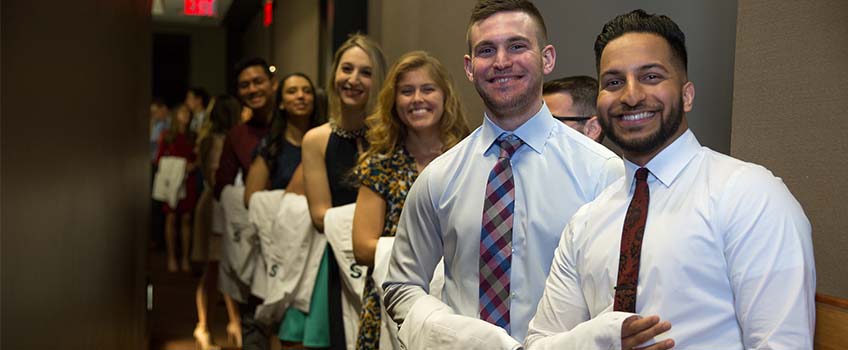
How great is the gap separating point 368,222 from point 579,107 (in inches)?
30.7

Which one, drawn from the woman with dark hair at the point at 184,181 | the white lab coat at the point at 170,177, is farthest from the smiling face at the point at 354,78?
the woman with dark hair at the point at 184,181

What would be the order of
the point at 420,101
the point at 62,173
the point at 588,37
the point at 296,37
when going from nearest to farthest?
the point at 62,173 < the point at 420,101 < the point at 588,37 < the point at 296,37

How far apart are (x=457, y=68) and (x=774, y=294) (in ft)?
8.54

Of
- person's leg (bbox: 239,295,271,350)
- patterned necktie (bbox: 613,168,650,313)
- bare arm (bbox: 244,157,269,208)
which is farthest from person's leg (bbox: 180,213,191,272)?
patterned necktie (bbox: 613,168,650,313)

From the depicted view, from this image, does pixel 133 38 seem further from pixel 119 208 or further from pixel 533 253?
pixel 533 253

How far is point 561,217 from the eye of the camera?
2.03m

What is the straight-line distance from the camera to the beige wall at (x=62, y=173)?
1.45 metres

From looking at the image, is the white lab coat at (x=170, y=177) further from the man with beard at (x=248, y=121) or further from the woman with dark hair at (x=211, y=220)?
the man with beard at (x=248, y=121)

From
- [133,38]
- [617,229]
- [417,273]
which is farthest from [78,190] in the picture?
[133,38]

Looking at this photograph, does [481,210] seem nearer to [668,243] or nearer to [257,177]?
[668,243]

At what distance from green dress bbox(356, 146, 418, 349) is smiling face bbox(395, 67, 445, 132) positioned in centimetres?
13

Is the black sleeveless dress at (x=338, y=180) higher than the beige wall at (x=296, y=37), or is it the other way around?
the beige wall at (x=296, y=37)

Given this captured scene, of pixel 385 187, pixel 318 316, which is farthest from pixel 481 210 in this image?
pixel 318 316

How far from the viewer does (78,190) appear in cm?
215
